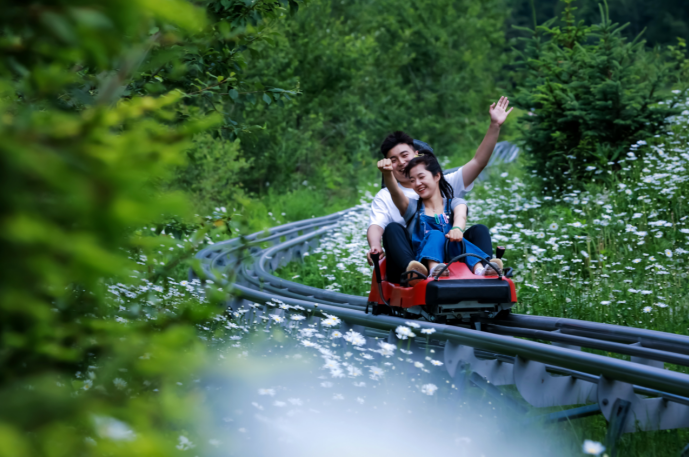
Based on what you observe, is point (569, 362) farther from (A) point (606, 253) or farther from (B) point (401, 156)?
(A) point (606, 253)

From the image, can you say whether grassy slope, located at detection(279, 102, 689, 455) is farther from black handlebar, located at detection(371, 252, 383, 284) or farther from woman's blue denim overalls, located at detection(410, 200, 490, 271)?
black handlebar, located at detection(371, 252, 383, 284)

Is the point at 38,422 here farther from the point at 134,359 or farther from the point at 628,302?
the point at 628,302

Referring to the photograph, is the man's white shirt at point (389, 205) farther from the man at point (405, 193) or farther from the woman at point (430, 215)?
the woman at point (430, 215)

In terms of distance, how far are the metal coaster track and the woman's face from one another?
108cm

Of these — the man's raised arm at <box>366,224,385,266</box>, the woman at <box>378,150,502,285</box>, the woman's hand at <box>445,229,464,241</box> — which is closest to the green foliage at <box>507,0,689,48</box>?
the woman at <box>378,150,502,285</box>

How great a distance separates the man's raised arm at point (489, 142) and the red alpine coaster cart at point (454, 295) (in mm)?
800

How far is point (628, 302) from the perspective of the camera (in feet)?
16.2

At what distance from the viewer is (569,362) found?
9.25 ft

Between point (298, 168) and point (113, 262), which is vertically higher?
point (298, 168)

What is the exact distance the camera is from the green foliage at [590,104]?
807 centimetres

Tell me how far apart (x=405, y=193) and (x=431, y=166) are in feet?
1.60

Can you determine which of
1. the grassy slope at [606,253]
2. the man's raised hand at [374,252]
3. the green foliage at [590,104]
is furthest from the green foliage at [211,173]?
the man's raised hand at [374,252]

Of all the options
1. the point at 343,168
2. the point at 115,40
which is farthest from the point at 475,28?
the point at 115,40

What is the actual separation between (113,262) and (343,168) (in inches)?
825
